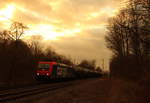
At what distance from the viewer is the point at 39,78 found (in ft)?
107

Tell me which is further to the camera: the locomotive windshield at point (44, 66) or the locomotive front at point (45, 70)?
the locomotive windshield at point (44, 66)

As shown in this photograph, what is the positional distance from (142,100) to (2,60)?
111ft

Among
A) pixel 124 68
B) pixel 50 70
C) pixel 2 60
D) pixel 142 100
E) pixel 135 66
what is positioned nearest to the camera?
pixel 142 100

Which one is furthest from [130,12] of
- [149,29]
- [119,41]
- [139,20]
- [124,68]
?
[119,41]

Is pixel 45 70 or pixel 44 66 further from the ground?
pixel 44 66

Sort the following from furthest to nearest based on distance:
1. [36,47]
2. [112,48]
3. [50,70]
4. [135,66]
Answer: [36,47]
[112,48]
[50,70]
[135,66]

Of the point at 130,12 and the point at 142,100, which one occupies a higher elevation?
the point at 130,12

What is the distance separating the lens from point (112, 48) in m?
46.8

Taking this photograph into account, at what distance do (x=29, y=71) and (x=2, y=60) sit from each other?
913cm

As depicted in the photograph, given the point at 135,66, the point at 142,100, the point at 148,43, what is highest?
the point at 148,43

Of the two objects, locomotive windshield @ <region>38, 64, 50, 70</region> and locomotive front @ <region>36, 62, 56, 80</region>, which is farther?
locomotive windshield @ <region>38, 64, 50, 70</region>

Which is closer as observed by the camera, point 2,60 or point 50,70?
point 50,70

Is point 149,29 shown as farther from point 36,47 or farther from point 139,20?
point 36,47

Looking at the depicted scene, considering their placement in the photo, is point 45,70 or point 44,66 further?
point 44,66
